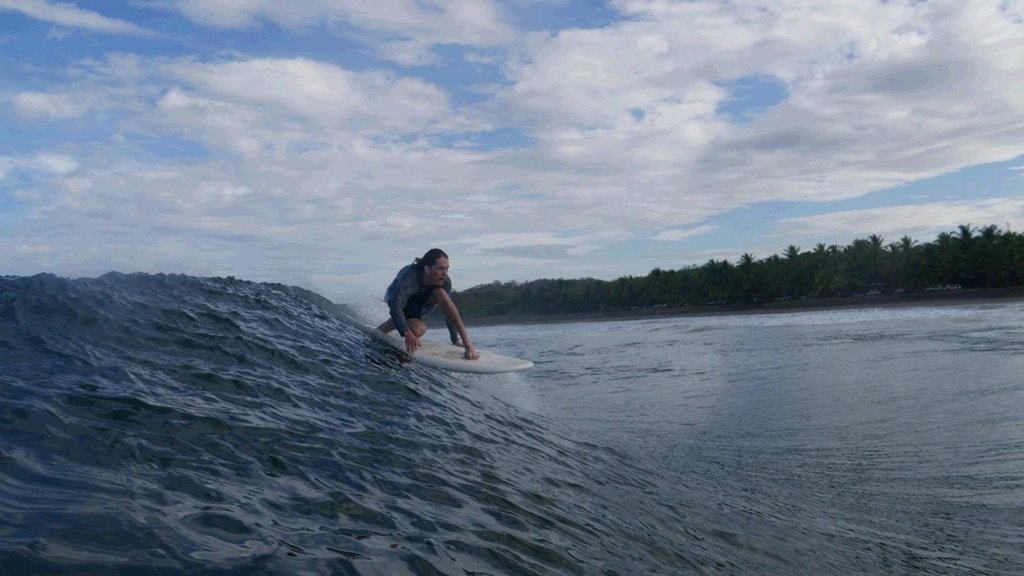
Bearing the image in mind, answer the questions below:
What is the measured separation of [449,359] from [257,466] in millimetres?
6491

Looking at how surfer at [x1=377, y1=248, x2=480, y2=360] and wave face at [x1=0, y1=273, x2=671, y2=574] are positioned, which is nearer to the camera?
wave face at [x1=0, y1=273, x2=671, y2=574]

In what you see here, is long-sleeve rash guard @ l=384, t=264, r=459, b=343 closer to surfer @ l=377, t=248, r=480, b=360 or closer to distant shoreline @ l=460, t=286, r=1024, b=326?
surfer @ l=377, t=248, r=480, b=360

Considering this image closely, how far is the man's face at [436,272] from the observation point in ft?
32.9

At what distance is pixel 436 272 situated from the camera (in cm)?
1009

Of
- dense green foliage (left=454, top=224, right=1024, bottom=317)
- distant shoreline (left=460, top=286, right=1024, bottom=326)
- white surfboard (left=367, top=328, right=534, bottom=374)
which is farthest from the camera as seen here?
dense green foliage (left=454, top=224, right=1024, bottom=317)

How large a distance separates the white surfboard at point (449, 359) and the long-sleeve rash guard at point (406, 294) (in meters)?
0.35

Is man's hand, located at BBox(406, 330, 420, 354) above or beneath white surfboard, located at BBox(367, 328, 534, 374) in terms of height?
above

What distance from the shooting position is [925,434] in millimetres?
7477

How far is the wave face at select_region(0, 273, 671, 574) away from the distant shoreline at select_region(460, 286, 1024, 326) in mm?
48426

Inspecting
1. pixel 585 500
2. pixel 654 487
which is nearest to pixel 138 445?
pixel 585 500

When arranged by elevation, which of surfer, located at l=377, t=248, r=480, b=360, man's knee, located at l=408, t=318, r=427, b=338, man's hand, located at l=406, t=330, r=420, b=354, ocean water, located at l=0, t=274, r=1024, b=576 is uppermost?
surfer, located at l=377, t=248, r=480, b=360

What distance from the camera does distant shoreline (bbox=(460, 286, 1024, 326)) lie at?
51266 mm

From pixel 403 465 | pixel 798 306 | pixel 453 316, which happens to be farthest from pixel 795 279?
Answer: pixel 403 465

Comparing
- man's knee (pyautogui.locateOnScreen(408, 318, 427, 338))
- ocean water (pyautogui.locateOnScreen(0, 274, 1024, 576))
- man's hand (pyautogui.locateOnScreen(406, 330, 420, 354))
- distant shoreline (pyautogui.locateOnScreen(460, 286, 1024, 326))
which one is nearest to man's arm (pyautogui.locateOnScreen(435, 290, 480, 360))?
man's knee (pyautogui.locateOnScreen(408, 318, 427, 338))
